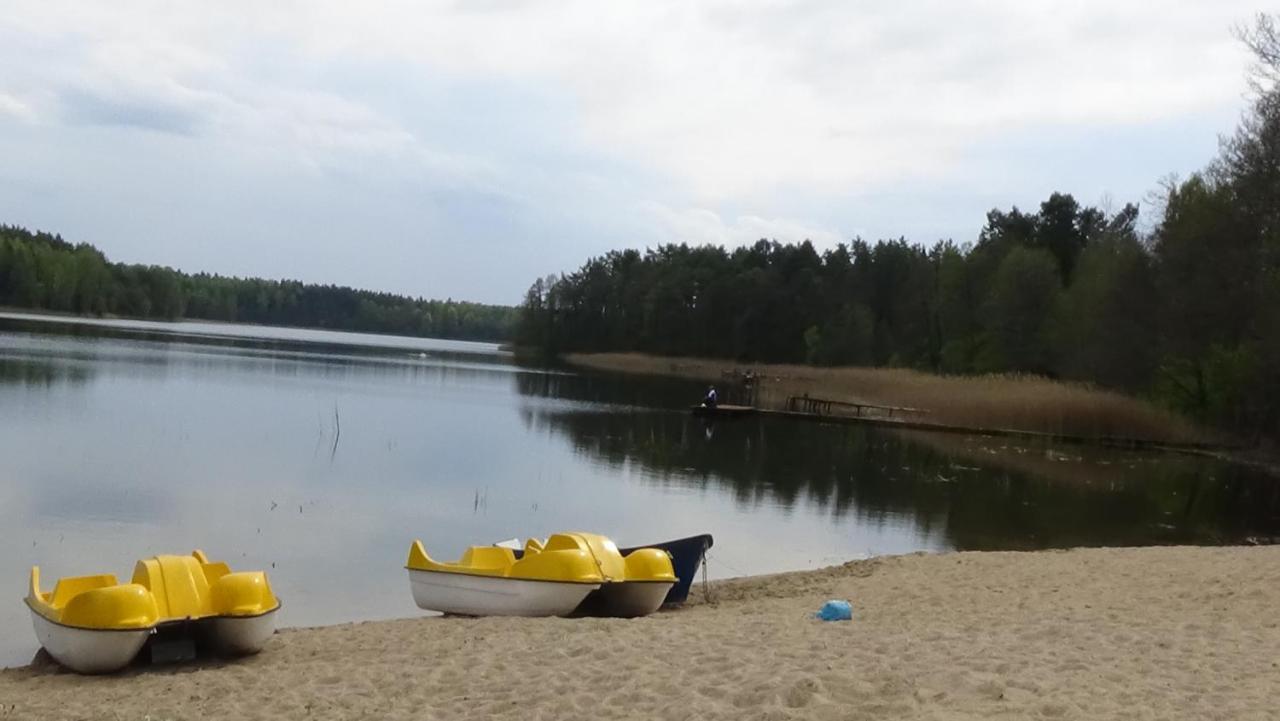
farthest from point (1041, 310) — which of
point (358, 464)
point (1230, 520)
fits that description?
point (358, 464)

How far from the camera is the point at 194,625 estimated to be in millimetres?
9719

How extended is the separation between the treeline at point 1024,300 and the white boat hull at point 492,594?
2660 centimetres

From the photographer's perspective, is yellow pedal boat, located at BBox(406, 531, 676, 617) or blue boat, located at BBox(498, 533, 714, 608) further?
blue boat, located at BBox(498, 533, 714, 608)

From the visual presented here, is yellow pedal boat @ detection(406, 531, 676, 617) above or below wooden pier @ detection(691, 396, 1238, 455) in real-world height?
below

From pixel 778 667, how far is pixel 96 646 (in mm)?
5442

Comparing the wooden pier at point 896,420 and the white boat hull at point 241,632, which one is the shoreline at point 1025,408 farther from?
the white boat hull at point 241,632

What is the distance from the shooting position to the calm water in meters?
15.7

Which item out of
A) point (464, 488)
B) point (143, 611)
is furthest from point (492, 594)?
point (464, 488)

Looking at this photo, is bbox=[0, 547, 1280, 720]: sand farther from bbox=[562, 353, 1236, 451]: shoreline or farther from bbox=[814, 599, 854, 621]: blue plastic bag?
bbox=[562, 353, 1236, 451]: shoreline

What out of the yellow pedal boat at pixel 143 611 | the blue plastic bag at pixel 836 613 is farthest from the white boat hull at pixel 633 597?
the yellow pedal boat at pixel 143 611

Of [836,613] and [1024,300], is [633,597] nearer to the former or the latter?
[836,613]

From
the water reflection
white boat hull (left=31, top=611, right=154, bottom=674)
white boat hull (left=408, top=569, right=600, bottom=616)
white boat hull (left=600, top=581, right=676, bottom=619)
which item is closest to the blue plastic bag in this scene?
white boat hull (left=600, top=581, right=676, bottom=619)

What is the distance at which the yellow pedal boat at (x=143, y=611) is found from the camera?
30.5 feet

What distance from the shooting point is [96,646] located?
30.5 feet
